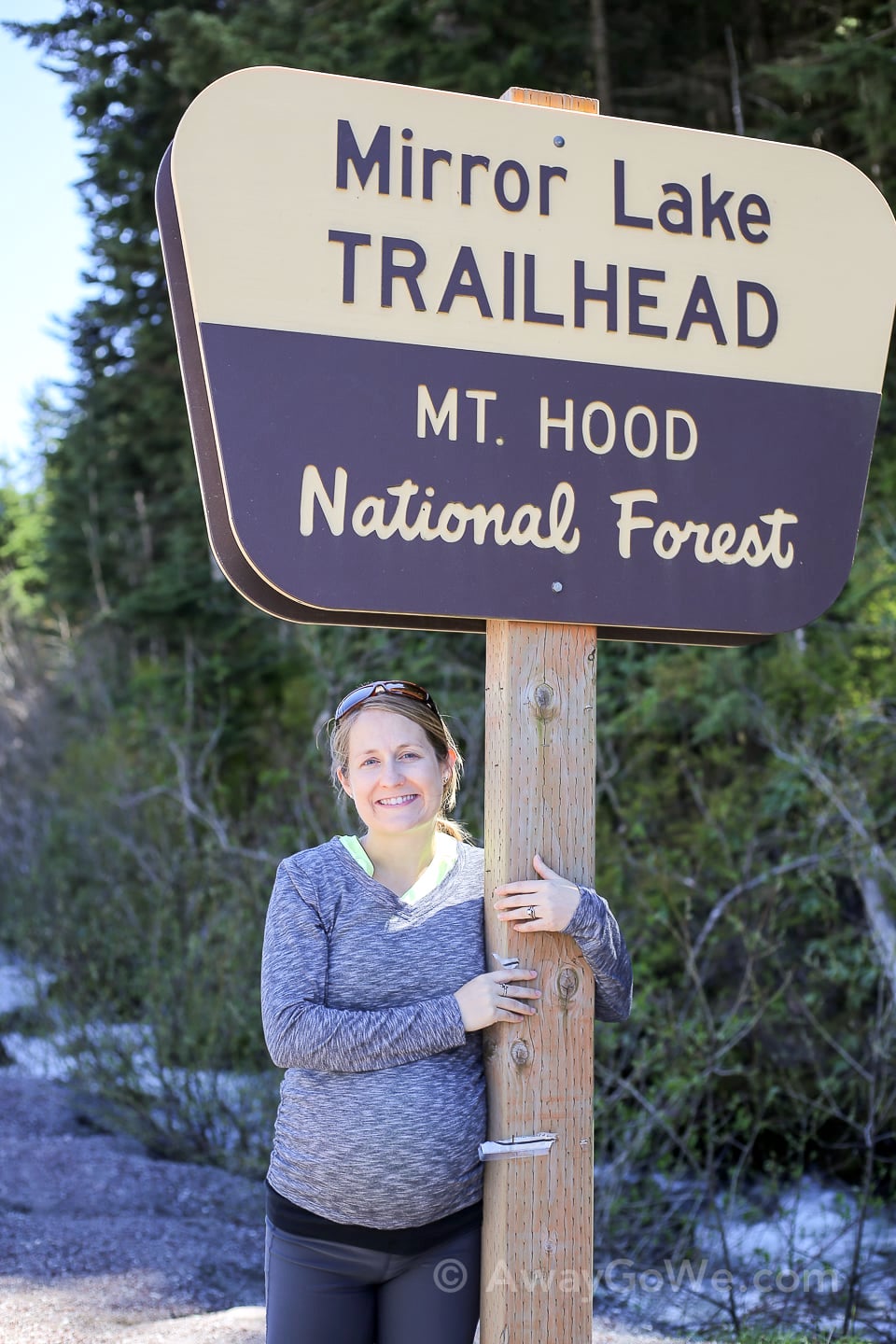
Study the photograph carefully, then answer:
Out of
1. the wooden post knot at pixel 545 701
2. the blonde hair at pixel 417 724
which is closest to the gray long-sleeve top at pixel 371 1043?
the blonde hair at pixel 417 724

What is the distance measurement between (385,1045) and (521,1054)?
30cm

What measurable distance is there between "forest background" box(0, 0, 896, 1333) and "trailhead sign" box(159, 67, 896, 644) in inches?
139

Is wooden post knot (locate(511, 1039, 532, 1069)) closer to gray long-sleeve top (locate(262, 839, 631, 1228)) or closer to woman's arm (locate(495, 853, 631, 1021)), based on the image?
gray long-sleeve top (locate(262, 839, 631, 1228))

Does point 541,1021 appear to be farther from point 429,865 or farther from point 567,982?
point 429,865

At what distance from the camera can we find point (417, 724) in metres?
2.20

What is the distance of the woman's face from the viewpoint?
2156mm

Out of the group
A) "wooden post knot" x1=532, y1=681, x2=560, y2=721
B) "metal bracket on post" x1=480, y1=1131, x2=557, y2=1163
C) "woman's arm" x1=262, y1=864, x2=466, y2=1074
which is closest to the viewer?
"woman's arm" x1=262, y1=864, x2=466, y2=1074

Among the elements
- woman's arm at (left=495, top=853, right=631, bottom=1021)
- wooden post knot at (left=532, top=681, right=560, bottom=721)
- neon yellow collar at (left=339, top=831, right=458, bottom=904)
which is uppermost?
wooden post knot at (left=532, top=681, right=560, bottom=721)

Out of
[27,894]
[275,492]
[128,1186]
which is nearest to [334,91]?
[275,492]

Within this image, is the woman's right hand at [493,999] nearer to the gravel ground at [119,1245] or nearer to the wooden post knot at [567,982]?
the wooden post knot at [567,982]

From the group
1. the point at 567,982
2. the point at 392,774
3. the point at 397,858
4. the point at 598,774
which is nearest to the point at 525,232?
the point at 392,774

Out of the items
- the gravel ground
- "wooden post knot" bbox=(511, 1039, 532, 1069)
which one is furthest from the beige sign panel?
the gravel ground

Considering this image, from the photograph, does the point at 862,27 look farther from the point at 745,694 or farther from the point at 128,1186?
the point at 128,1186

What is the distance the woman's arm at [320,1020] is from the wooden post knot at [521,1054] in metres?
0.14
